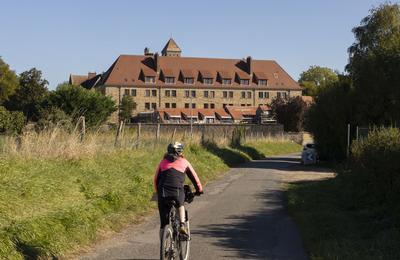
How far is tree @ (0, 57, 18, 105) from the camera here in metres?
72.1

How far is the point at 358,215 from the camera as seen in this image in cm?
1207

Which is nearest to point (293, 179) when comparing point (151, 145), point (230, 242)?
point (151, 145)

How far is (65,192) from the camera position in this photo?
10992mm

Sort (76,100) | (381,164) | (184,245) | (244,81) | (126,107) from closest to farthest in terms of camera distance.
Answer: (184,245) → (381,164) → (76,100) → (126,107) → (244,81)

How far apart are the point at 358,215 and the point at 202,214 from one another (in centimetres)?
358

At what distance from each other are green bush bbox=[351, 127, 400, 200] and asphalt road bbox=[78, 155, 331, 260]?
7.71 feet

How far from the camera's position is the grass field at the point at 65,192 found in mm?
8289

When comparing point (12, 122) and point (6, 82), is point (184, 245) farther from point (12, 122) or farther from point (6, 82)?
point (6, 82)

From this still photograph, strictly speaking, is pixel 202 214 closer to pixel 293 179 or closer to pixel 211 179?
pixel 211 179

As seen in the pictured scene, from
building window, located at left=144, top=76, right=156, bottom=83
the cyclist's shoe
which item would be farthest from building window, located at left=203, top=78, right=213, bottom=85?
the cyclist's shoe

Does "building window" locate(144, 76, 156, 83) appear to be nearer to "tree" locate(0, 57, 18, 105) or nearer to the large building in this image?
the large building

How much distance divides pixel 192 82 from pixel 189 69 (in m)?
3.10

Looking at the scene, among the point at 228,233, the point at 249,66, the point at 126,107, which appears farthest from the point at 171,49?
the point at 228,233

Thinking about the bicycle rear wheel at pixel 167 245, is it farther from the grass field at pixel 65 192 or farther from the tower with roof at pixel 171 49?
the tower with roof at pixel 171 49
